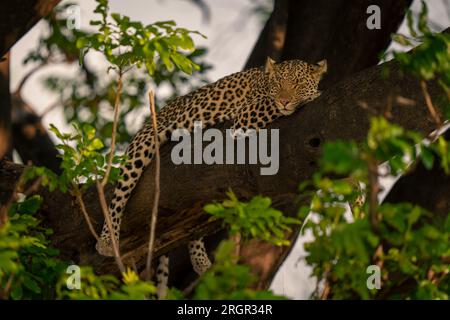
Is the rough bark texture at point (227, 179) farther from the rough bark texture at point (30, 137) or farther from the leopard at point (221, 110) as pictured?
the rough bark texture at point (30, 137)

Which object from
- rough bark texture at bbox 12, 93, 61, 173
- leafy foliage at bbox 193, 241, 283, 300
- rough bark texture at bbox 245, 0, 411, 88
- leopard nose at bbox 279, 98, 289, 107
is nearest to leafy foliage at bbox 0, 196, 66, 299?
leafy foliage at bbox 193, 241, 283, 300

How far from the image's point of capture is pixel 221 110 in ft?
29.6

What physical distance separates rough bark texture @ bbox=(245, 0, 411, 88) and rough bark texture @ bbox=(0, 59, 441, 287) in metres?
2.45

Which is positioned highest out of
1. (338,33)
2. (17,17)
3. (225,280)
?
(338,33)

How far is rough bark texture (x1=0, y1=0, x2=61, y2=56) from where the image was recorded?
7.66 meters

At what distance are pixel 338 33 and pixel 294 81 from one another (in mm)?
2050

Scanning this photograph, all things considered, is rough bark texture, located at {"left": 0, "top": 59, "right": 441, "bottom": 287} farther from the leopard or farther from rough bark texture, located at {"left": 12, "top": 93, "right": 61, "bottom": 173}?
rough bark texture, located at {"left": 12, "top": 93, "right": 61, "bottom": 173}

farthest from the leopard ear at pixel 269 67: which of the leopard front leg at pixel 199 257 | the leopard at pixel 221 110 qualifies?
the leopard front leg at pixel 199 257

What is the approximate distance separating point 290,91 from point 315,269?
9.13ft

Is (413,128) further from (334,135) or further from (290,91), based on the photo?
(290,91)

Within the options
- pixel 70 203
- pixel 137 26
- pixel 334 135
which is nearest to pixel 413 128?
pixel 334 135

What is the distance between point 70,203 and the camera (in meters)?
8.53

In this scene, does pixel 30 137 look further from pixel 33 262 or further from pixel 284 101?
pixel 33 262

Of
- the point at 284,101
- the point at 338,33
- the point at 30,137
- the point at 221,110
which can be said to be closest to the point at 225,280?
the point at 284,101
